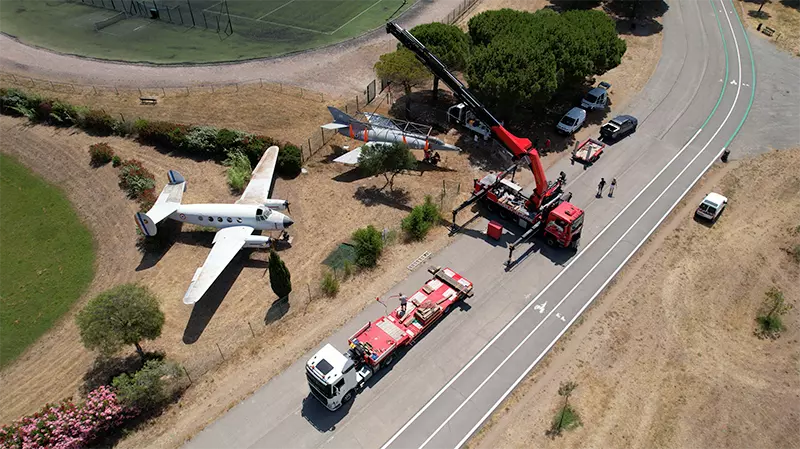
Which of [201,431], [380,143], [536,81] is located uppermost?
[536,81]

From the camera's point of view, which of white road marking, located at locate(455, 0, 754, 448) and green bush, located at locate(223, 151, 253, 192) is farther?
green bush, located at locate(223, 151, 253, 192)

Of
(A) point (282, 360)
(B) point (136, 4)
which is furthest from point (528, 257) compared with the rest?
(B) point (136, 4)

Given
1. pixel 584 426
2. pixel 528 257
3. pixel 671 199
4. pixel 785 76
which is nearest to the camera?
pixel 584 426

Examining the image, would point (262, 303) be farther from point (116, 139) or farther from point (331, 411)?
point (116, 139)

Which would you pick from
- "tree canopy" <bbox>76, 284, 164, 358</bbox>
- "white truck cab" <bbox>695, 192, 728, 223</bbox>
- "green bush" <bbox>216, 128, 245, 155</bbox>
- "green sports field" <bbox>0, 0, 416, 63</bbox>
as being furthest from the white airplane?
"white truck cab" <bbox>695, 192, 728, 223</bbox>

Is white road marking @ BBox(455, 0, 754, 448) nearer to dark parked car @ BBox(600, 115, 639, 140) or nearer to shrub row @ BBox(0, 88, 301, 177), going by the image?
dark parked car @ BBox(600, 115, 639, 140)

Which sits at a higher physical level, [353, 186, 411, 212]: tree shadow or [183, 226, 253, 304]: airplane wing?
[183, 226, 253, 304]: airplane wing
